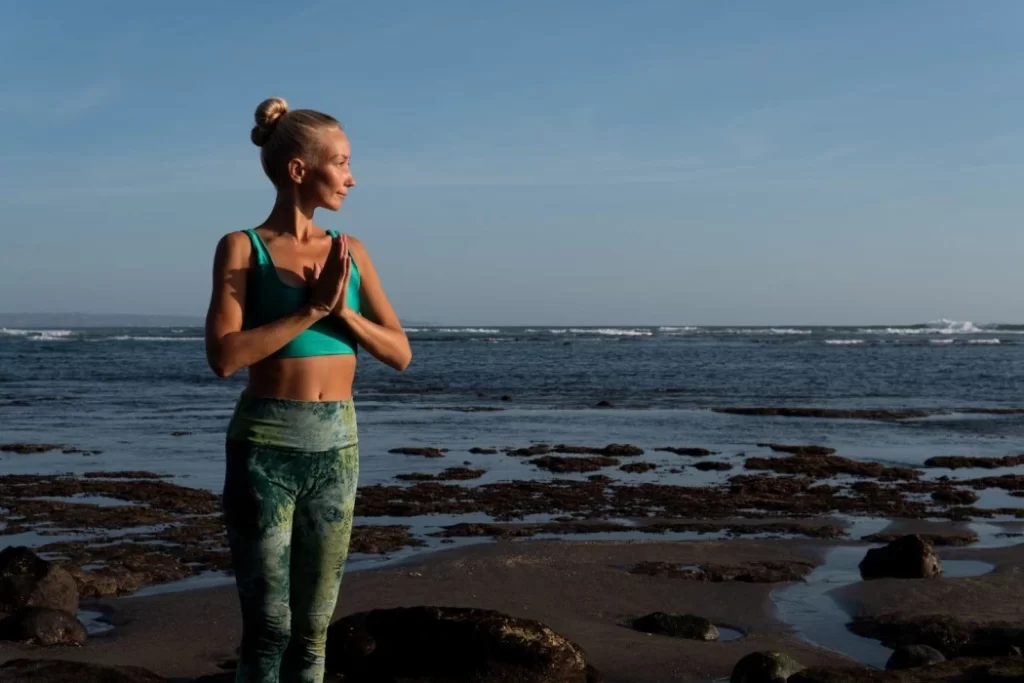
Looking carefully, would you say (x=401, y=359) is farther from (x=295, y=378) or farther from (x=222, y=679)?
(x=222, y=679)

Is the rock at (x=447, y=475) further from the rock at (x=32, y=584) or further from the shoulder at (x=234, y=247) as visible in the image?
the shoulder at (x=234, y=247)

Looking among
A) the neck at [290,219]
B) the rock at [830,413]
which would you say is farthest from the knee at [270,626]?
the rock at [830,413]

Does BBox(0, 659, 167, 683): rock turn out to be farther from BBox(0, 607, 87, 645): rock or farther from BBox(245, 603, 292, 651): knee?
BBox(245, 603, 292, 651): knee

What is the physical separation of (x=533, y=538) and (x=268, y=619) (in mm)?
8359

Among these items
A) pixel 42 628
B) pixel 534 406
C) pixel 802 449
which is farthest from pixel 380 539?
pixel 534 406

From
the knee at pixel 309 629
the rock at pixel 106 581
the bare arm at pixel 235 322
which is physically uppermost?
the bare arm at pixel 235 322

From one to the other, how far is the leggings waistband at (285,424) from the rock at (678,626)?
4950mm

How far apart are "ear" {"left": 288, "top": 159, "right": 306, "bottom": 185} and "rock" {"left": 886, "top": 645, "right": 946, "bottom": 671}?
207 inches

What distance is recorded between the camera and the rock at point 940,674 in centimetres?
545

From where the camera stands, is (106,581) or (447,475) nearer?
(106,581)

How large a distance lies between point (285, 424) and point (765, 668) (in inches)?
153

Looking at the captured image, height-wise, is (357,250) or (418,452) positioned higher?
(357,250)

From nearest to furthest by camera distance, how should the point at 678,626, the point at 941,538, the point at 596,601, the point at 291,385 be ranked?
the point at 291,385 → the point at 678,626 → the point at 596,601 → the point at 941,538

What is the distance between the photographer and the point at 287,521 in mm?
3396
